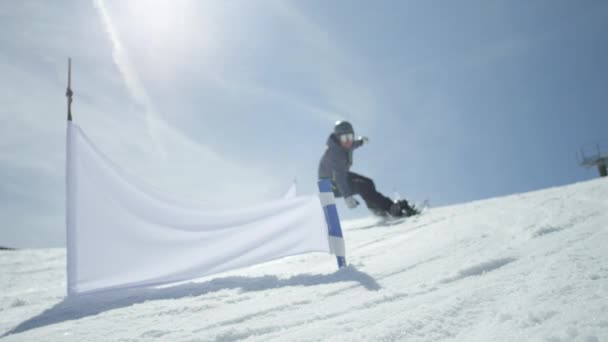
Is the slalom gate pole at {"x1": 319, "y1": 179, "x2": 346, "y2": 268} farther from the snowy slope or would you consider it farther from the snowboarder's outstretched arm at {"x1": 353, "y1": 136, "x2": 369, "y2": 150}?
the snowboarder's outstretched arm at {"x1": 353, "y1": 136, "x2": 369, "y2": 150}

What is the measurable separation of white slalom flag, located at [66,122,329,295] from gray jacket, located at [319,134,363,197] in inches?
102

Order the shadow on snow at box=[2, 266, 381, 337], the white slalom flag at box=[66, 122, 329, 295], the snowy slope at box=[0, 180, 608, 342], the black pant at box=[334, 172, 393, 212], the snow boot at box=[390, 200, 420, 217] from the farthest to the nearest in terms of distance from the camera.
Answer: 1. the black pant at box=[334, 172, 393, 212]
2. the snow boot at box=[390, 200, 420, 217]
3. the white slalom flag at box=[66, 122, 329, 295]
4. the shadow on snow at box=[2, 266, 381, 337]
5. the snowy slope at box=[0, 180, 608, 342]

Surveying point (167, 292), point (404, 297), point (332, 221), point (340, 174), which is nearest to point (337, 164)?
point (340, 174)

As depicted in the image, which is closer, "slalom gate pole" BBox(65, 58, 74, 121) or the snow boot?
"slalom gate pole" BBox(65, 58, 74, 121)

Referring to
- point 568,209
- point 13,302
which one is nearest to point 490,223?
point 568,209

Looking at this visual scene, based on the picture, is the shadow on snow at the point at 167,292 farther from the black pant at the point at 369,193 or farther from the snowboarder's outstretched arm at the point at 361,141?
the snowboarder's outstretched arm at the point at 361,141

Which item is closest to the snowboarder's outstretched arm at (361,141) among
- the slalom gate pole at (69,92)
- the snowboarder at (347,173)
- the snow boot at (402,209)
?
the snowboarder at (347,173)

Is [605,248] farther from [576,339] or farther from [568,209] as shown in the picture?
[568,209]

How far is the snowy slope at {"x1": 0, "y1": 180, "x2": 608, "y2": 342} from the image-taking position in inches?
59.6

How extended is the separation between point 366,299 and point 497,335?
0.78 metres

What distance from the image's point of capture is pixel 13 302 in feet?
9.69

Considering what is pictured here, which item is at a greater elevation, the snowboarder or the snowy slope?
the snowboarder

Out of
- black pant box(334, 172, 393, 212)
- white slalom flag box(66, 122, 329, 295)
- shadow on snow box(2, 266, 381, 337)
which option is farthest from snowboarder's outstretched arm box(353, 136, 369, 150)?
shadow on snow box(2, 266, 381, 337)

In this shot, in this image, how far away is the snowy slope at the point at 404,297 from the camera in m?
1.51
